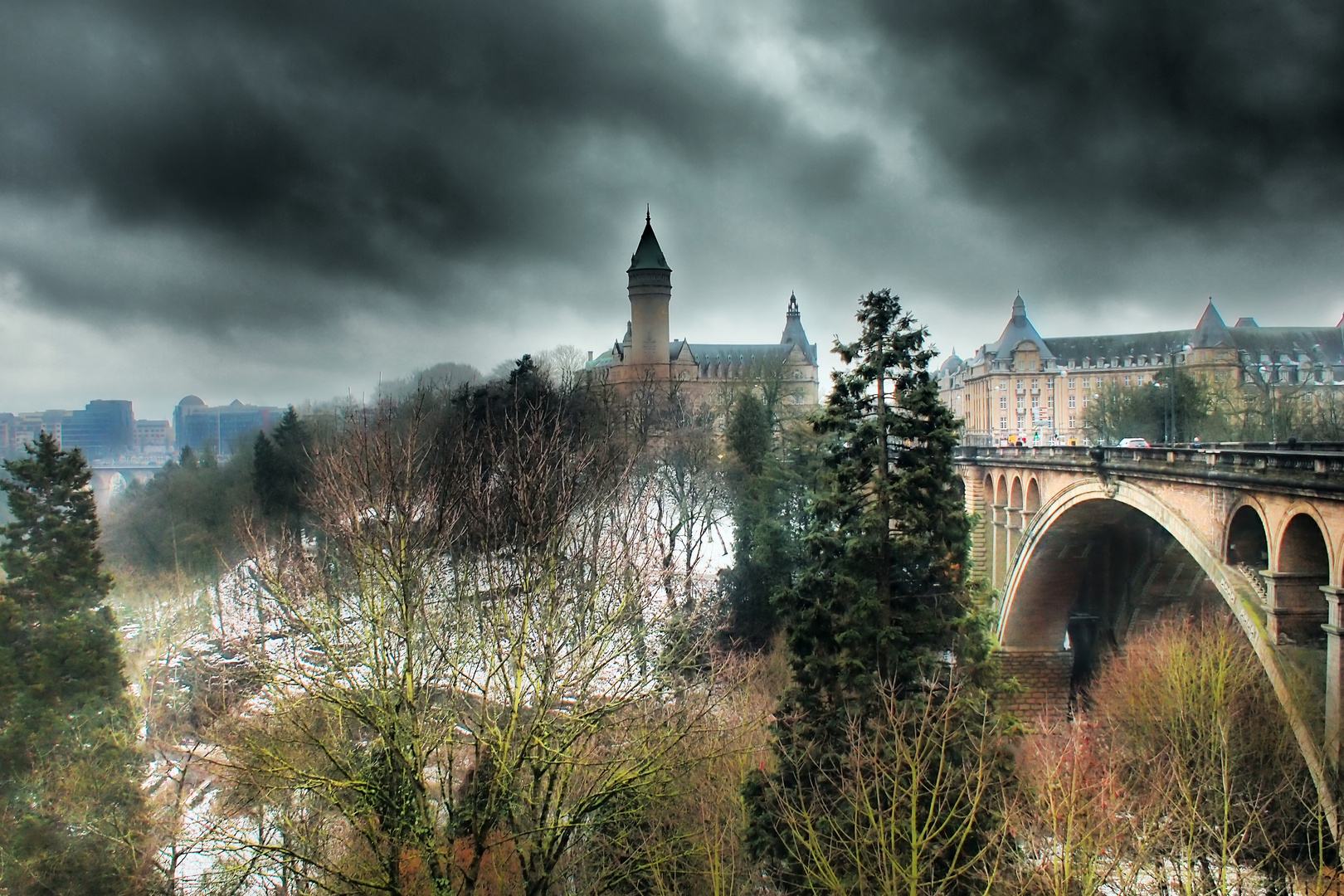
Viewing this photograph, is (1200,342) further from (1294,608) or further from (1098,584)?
(1294,608)

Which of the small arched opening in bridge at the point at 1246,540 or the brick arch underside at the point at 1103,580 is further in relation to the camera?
the brick arch underside at the point at 1103,580

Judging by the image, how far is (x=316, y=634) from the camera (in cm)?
1165

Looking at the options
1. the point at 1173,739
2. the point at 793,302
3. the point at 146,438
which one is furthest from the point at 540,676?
the point at 793,302

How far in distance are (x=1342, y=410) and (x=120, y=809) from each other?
48267 millimetres

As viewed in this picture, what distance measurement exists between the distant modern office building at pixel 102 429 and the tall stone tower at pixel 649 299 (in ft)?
139

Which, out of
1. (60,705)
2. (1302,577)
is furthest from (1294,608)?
(60,705)

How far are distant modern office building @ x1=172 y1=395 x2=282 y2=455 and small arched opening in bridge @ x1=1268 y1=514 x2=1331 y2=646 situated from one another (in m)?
50.9

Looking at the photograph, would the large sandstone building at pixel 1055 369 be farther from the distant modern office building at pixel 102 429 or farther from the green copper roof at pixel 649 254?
the distant modern office building at pixel 102 429

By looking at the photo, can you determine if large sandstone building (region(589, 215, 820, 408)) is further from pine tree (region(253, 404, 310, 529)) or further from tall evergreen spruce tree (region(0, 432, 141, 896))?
tall evergreen spruce tree (region(0, 432, 141, 896))

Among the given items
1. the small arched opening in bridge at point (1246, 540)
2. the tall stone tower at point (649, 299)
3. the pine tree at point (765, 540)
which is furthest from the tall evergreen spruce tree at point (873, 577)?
the tall stone tower at point (649, 299)

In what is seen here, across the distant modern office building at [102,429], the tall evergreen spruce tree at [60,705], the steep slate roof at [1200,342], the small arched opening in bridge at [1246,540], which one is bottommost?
the tall evergreen spruce tree at [60,705]

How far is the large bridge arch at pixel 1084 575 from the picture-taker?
16.8 m

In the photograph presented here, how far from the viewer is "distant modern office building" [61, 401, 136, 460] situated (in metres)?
44.0

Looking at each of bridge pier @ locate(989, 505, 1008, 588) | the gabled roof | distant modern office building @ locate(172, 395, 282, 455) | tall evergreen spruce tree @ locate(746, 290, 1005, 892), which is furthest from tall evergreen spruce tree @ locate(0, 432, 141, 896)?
the gabled roof
